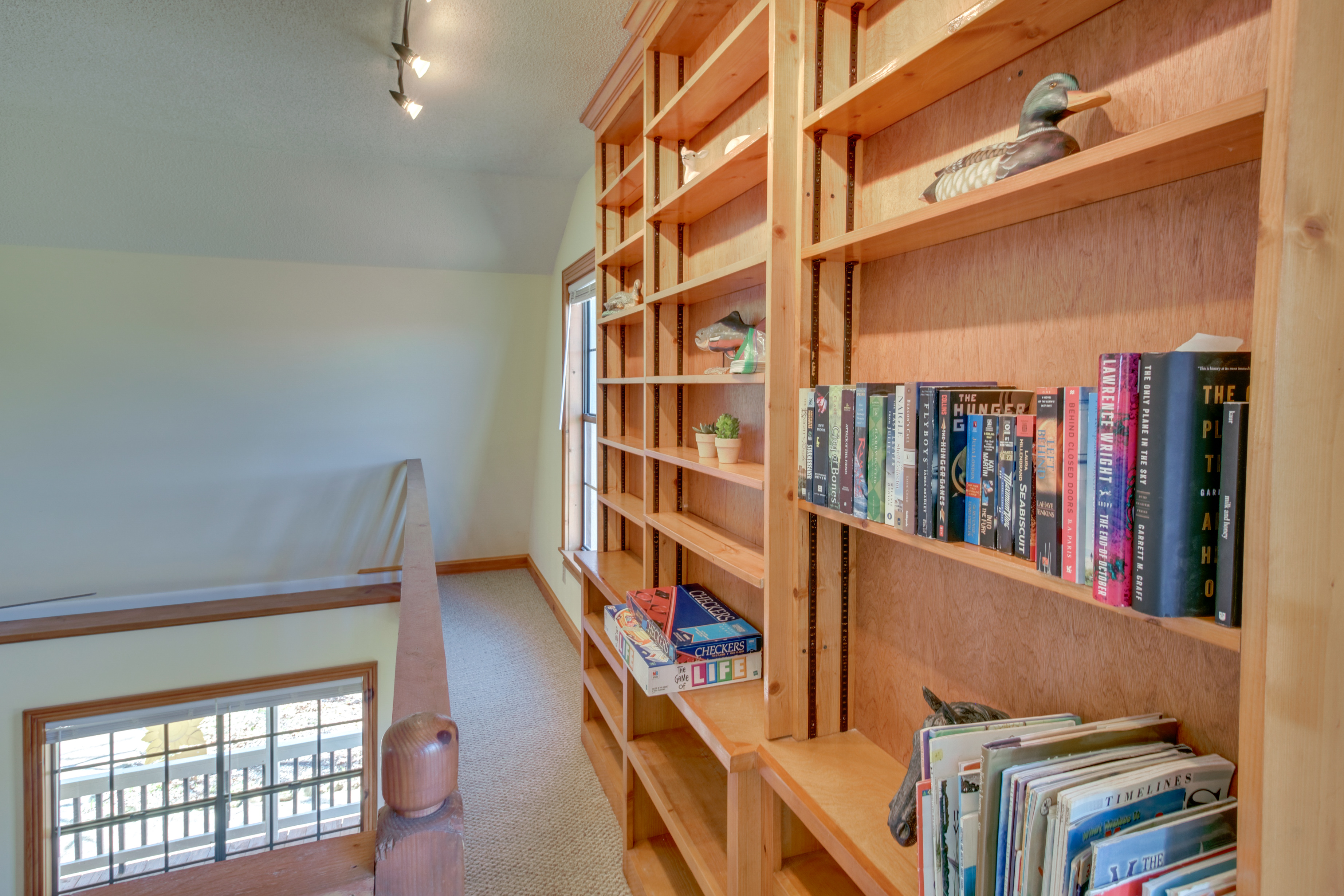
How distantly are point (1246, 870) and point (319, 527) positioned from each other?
4785 millimetres

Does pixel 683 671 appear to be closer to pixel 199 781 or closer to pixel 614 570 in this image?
pixel 614 570

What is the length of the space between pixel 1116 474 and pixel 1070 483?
0.06 metres

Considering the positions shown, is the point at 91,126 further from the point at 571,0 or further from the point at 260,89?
the point at 571,0

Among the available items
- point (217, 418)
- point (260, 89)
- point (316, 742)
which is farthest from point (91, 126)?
point (316, 742)

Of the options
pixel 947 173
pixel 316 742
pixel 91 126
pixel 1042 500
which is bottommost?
pixel 316 742

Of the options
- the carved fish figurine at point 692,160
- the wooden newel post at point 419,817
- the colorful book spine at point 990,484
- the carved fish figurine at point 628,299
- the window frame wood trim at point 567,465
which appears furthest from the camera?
the window frame wood trim at point 567,465

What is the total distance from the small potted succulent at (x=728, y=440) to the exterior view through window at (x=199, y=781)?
3.42m

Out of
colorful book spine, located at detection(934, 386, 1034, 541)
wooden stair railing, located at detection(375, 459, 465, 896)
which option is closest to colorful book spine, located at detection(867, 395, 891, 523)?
colorful book spine, located at detection(934, 386, 1034, 541)

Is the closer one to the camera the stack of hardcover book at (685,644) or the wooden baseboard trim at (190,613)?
the stack of hardcover book at (685,644)

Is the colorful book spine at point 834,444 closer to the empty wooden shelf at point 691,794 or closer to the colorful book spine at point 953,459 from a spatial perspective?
the colorful book spine at point 953,459

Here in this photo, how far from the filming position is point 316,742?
A: 13.4ft

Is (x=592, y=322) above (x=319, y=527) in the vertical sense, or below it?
above

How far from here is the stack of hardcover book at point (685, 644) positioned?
1645 mm

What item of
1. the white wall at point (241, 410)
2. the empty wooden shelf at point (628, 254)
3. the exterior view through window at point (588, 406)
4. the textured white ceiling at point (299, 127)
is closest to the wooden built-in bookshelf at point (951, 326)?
the empty wooden shelf at point (628, 254)
